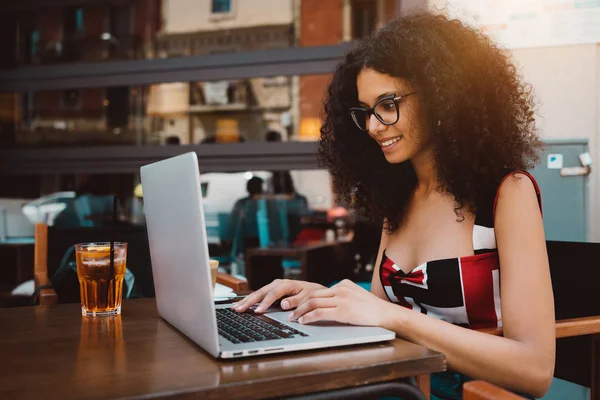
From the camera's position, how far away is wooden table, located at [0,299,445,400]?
0.68m

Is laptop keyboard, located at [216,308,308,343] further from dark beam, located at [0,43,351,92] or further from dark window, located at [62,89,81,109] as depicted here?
dark window, located at [62,89,81,109]

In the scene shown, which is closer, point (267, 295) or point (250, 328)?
point (250, 328)

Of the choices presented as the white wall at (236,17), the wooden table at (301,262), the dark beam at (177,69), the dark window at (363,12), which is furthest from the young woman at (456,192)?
the white wall at (236,17)

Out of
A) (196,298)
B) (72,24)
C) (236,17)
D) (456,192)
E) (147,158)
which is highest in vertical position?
(236,17)

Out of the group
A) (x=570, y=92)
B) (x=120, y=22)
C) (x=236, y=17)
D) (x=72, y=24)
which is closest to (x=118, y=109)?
(x=72, y=24)

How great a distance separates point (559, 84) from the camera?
8.86ft

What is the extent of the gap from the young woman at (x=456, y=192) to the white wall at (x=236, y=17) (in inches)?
279

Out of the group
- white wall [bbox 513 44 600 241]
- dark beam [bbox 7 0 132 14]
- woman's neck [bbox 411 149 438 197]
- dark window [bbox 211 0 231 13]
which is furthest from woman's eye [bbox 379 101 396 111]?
dark window [bbox 211 0 231 13]

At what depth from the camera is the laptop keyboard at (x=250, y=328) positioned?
0.86 metres

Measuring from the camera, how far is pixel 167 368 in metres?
0.76

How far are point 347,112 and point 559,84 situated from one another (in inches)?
60.6

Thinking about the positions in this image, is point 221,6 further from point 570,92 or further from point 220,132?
point 570,92

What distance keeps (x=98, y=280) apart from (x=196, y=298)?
1.47ft

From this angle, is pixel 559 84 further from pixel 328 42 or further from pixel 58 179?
pixel 58 179
